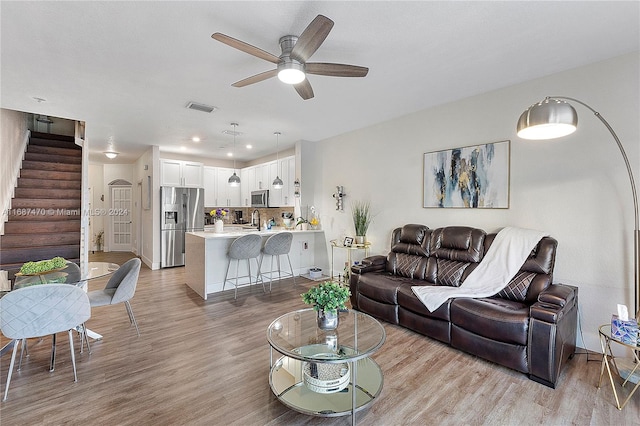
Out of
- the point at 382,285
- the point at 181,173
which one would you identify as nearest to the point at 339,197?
the point at 382,285

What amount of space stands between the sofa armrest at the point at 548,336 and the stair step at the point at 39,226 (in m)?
6.73

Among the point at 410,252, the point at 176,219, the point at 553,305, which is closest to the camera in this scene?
the point at 553,305

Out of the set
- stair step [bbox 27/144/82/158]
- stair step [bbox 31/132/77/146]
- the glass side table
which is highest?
stair step [bbox 31/132/77/146]

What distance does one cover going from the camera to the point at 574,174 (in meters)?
2.77

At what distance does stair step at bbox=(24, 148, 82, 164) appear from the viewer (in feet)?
18.0

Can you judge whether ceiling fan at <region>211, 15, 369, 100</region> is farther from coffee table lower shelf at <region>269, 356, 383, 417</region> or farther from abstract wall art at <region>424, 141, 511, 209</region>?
coffee table lower shelf at <region>269, 356, 383, 417</region>

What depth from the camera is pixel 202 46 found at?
2363 millimetres

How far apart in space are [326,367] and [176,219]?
561 cm

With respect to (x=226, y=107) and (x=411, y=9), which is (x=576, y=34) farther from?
(x=226, y=107)

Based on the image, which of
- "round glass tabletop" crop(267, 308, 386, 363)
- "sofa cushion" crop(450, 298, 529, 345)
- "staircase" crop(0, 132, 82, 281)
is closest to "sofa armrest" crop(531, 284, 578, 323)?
"sofa cushion" crop(450, 298, 529, 345)

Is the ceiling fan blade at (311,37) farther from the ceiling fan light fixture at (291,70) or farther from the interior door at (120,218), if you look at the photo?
the interior door at (120,218)

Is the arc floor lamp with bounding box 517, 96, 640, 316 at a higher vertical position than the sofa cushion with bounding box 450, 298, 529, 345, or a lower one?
higher

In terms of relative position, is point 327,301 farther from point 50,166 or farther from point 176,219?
point 50,166

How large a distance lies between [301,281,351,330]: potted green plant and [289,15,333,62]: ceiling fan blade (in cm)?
173
